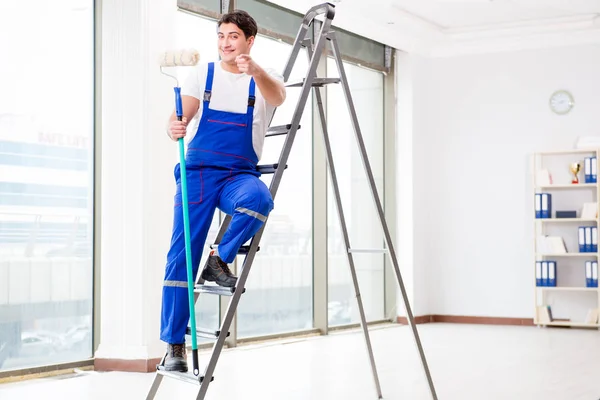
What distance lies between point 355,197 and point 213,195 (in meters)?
5.32

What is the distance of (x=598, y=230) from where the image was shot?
802 cm

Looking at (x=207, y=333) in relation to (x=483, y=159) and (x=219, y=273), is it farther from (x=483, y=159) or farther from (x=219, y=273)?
(x=483, y=159)

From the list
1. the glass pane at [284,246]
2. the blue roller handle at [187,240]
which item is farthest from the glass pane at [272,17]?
the blue roller handle at [187,240]

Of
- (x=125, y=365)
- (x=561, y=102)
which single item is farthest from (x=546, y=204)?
(x=125, y=365)

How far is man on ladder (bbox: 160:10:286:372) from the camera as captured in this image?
2.93 metres

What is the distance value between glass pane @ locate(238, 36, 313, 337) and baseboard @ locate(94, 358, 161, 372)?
5.01 feet

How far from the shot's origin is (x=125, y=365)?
16.9 feet

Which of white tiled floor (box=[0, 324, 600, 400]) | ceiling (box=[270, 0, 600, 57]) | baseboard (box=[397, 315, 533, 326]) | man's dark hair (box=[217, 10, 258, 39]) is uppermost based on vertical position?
ceiling (box=[270, 0, 600, 57])

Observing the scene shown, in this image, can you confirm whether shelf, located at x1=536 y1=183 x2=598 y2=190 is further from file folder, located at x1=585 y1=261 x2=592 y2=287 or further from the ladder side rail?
the ladder side rail

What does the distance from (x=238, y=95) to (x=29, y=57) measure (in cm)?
249

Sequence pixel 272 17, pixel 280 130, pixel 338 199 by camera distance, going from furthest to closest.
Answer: pixel 272 17 → pixel 338 199 → pixel 280 130

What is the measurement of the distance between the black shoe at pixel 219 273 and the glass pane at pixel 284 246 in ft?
11.4

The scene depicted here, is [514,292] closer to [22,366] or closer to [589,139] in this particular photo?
[589,139]

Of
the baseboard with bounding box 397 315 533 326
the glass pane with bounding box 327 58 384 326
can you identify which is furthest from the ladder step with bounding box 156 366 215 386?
the baseboard with bounding box 397 315 533 326
